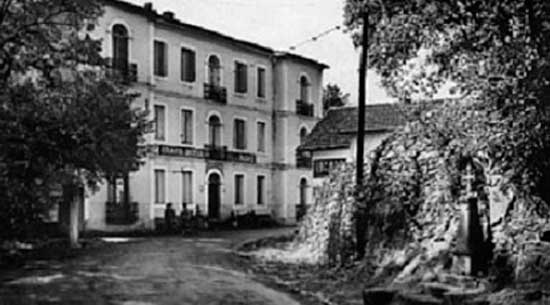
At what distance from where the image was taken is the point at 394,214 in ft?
69.3

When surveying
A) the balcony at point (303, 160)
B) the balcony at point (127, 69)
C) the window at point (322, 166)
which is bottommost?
the window at point (322, 166)

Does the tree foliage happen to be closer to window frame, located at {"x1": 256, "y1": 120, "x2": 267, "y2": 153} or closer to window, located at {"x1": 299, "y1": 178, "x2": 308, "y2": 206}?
window frame, located at {"x1": 256, "y1": 120, "x2": 267, "y2": 153}

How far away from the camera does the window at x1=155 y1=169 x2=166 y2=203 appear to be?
42.1 metres

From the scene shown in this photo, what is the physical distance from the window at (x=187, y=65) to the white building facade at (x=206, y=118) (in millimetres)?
52

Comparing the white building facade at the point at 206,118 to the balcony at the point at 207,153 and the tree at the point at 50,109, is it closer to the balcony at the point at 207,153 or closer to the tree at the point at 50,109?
the balcony at the point at 207,153

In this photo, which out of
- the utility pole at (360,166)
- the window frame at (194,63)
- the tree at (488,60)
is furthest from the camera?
the window frame at (194,63)

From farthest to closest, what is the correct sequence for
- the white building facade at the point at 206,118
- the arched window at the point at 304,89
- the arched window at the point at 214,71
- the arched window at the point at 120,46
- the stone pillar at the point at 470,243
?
the arched window at the point at 304,89, the arched window at the point at 214,71, the white building facade at the point at 206,118, the arched window at the point at 120,46, the stone pillar at the point at 470,243

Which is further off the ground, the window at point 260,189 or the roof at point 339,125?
the roof at point 339,125

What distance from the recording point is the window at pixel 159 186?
42062mm

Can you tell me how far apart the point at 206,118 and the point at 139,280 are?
27.4 meters

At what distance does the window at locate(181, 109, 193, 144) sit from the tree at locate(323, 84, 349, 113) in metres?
33.9

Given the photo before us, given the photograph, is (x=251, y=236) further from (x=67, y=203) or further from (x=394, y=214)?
(x=394, y=214)

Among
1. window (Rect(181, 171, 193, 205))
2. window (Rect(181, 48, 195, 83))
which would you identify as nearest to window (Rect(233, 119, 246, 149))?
window (Rect(181, 48, 195, 83))

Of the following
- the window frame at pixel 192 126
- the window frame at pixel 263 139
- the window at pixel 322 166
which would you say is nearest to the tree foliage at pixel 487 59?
the window frame at pixel 192 126
